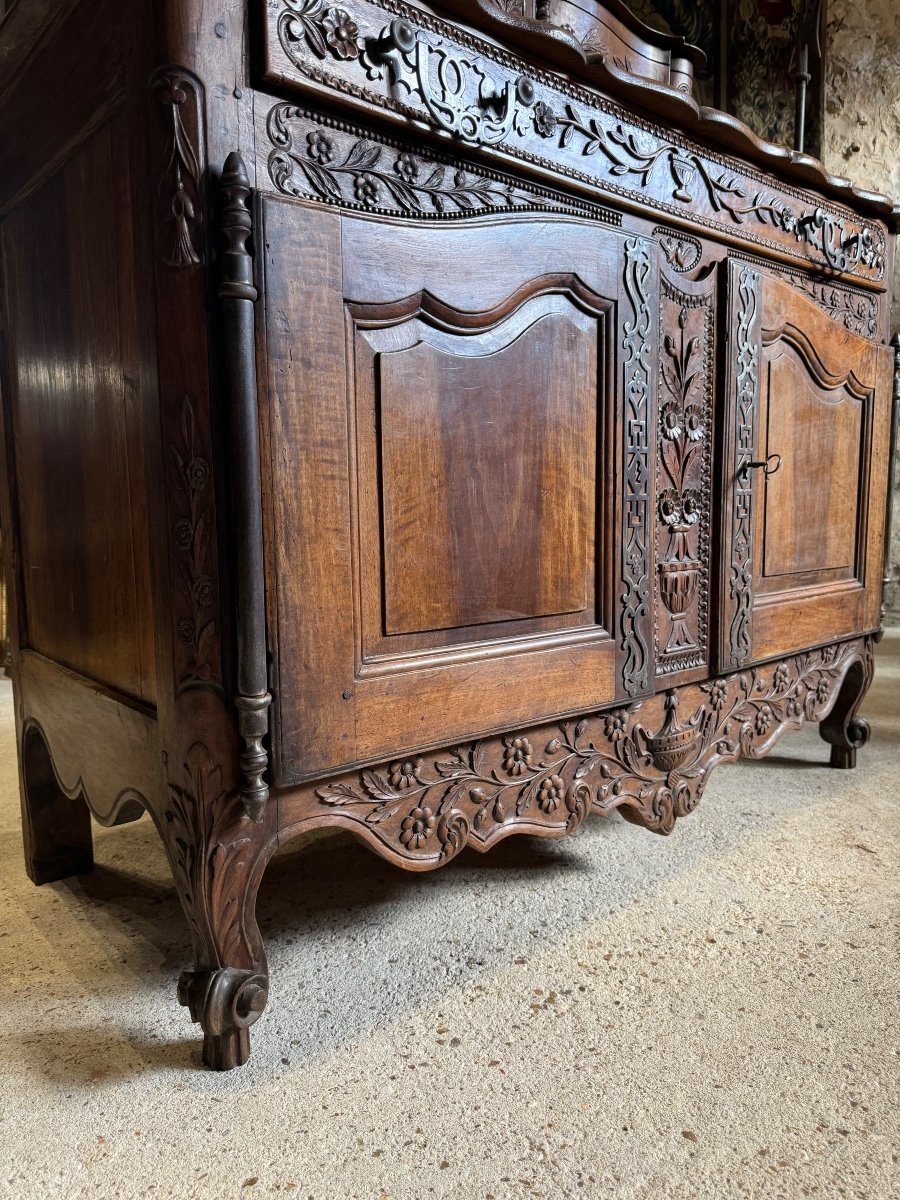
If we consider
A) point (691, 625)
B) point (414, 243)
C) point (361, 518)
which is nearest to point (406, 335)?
point (414, 243)

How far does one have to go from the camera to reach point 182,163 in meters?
0.93

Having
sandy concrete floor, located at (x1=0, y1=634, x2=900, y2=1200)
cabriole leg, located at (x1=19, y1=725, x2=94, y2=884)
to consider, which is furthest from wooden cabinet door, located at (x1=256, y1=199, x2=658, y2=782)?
cabriole leg, located at (x1=19, y1=725, x2=94, y2=884)

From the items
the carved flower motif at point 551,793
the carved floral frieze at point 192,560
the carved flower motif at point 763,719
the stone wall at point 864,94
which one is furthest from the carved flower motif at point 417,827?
the stone wall at point 864,94

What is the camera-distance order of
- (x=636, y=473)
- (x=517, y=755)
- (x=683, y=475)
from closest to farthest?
1. (x=517, y=755)
2. (x=636, y=473)
3. (x=683, y=475)

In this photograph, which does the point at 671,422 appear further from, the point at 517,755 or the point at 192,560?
the point at 192,560

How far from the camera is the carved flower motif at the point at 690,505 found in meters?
1.53

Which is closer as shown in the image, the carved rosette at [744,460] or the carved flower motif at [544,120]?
the carved flower motif at [544,120]

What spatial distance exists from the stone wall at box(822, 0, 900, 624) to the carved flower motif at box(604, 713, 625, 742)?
3.51 m

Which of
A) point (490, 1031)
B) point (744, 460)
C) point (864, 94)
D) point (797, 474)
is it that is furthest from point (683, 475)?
point (864, 94)

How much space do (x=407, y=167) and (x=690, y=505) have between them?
781 mm

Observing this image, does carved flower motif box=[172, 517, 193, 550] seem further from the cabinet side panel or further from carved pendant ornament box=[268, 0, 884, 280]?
carved pendant ornament box=[268, 0, 884, 280]

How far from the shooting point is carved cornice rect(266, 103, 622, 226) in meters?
1.00

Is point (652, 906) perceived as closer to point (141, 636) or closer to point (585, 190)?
point (141, 636)

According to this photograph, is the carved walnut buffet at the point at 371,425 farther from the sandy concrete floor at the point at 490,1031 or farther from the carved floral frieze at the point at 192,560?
the sandy concrete floor at the point at 490,1031
